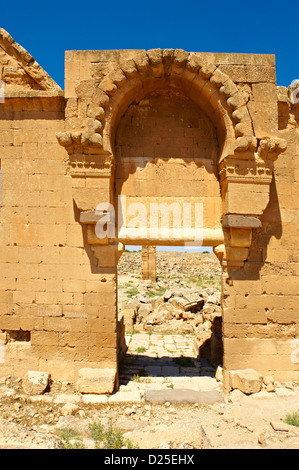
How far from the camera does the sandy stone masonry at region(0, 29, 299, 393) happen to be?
215 inches

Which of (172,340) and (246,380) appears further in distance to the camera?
(172,340)

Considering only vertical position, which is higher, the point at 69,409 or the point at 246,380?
the point at 246,380

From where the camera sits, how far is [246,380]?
5.28 m

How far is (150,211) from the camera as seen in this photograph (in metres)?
5.98

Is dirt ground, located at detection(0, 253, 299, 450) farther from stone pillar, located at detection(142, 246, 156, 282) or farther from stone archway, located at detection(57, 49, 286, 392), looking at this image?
stone pillar, located at detection(142, 246, 156, 282)

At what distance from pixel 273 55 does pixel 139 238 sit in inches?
161

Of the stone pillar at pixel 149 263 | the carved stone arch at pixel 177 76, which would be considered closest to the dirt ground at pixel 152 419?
the carved stone arch at pixel 177 76

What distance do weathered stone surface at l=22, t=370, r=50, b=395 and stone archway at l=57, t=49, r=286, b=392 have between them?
2.12 metres

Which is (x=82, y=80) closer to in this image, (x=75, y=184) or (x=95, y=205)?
(x=75, y=184)

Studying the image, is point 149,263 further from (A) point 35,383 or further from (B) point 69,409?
(B) point 69,409

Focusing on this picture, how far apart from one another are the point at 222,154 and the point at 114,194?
2.09m

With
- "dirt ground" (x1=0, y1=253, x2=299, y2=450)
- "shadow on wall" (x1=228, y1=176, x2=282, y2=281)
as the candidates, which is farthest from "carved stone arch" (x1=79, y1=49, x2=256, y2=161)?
"dirt ground" (x1=0, y1=253, x2=299, y2=450)

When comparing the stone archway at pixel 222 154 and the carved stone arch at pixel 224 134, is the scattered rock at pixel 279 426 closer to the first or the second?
the stone archway at pixel 222 154

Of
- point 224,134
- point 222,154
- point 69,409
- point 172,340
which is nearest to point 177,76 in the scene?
point 224,134
